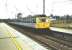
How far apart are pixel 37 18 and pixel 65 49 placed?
26522 millimetres

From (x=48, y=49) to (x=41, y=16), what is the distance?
27.1 m

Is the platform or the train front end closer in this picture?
the platform

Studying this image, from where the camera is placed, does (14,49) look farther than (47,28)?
No

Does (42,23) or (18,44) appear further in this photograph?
(42,23)

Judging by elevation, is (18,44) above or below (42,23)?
above

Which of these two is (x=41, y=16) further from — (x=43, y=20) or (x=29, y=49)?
(x=29, y=49)

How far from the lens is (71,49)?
18219 mm

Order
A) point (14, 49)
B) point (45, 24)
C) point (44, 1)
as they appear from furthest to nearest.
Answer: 1. point (44, 1)
2. point (45, 24)
3. point (14, 49)

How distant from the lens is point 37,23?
145 feet

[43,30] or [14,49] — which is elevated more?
[14,49]

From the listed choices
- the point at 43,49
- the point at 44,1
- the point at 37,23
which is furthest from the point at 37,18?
the point at 43,49

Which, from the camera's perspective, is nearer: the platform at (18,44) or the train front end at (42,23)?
the platform at (18,44)

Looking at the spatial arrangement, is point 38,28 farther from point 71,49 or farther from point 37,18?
point 71,49

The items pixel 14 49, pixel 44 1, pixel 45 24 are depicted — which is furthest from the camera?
pixel 44 1
